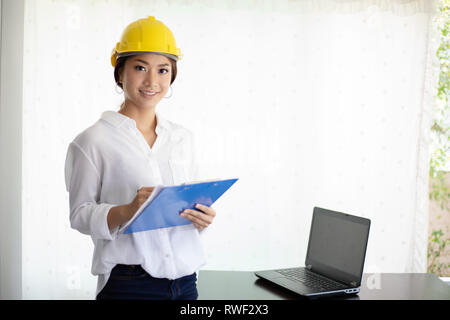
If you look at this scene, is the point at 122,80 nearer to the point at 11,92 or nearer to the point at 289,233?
the point at 11,92

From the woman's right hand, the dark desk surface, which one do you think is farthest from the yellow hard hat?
the dark desk surface

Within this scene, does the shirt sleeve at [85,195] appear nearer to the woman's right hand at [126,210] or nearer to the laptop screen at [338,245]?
the woman's right hand at [126,210]

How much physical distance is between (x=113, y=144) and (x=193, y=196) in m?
0.32

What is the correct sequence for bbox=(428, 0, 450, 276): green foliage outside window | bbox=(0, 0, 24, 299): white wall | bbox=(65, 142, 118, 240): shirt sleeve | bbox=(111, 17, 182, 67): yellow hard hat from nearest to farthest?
bbox=(65, 142, 118, 240): shirt sleeve
bbox=(111, 17, 182, 67): yellow hard hat
bbox=(0, 0, 24, 299): white wall
bbox=(428, 0, 450, 276): green foliage outside window

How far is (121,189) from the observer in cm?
148

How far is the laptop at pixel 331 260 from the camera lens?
164 centimetres

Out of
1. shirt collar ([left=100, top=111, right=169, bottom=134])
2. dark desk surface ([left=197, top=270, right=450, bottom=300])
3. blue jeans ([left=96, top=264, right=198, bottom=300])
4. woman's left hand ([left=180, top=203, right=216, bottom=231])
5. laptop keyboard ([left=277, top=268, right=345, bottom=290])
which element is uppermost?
shirt collar ([left=100, top=111, right=169, bottom=134])

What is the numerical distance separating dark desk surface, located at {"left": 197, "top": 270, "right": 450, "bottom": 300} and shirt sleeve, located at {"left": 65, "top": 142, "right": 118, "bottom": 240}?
1.53 feet

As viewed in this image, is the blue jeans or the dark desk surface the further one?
the dark desk surface

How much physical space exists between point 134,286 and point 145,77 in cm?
68

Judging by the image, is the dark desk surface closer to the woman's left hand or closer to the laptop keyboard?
the laptop keyboard

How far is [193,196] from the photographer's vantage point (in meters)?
1.40

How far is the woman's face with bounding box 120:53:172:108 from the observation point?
152 centimetres
